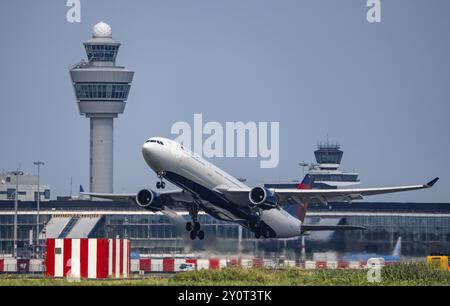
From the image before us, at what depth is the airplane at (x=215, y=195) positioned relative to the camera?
282 feet

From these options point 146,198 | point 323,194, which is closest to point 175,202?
point 146,198

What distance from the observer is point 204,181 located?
88.5 meters

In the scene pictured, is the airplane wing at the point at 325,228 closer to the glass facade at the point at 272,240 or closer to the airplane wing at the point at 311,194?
the glass facade at the point at 272,240

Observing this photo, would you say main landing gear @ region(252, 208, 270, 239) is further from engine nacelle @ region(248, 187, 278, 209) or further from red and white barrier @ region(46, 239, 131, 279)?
red and white barrier @ region(46, 239, 131, 279)

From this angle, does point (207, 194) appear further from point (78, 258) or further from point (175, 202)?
point (78, 258)

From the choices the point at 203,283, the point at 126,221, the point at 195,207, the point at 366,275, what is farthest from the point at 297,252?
the point at 126,221

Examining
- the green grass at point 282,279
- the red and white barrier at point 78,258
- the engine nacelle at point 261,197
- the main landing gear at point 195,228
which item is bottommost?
the green grass at point 282,279

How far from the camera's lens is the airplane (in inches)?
3378

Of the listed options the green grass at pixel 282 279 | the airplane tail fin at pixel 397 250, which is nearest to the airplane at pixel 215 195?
the airplane tail fin at pixel 397 250

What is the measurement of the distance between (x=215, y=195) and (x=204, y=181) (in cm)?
175

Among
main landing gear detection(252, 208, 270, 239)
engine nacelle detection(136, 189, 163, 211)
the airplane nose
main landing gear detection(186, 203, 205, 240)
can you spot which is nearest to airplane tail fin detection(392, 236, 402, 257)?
main landing gear detection(252, 208, 270, 239)

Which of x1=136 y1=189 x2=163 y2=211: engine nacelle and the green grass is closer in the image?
the green grass
